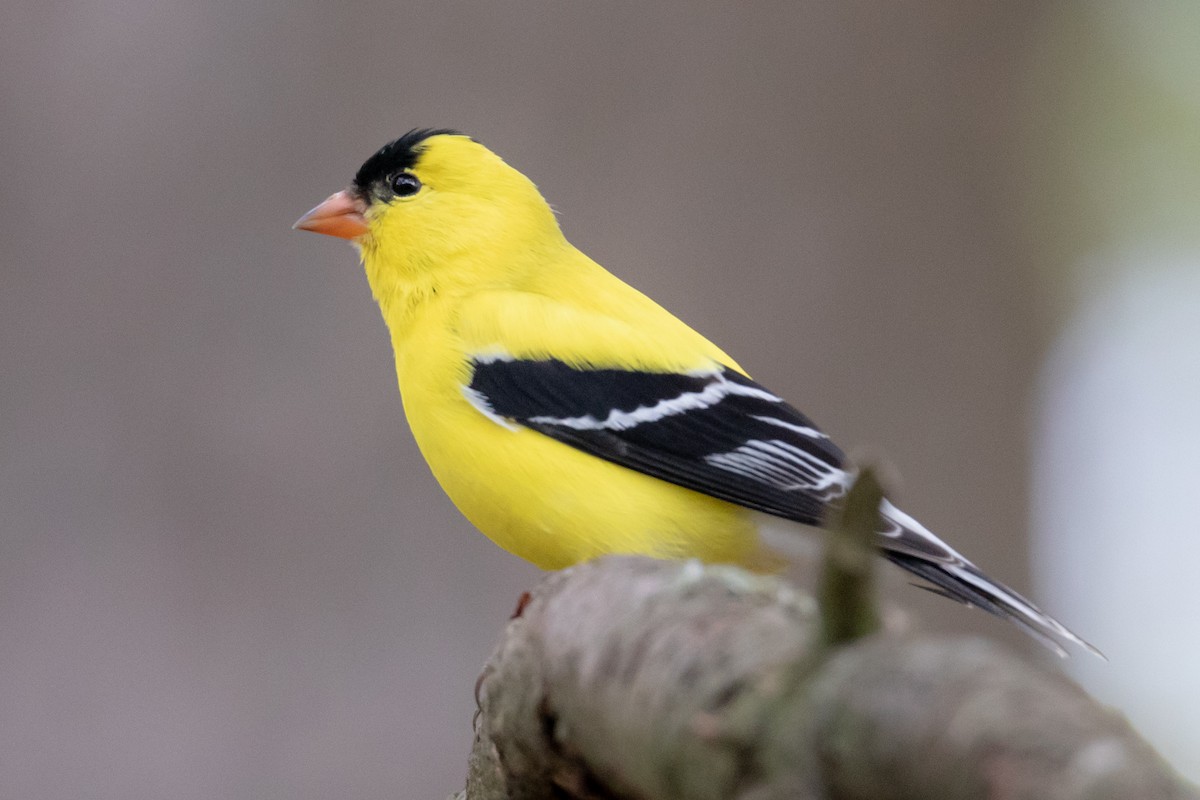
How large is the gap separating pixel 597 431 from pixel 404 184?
1091 mm

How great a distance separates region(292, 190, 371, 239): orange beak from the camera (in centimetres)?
297

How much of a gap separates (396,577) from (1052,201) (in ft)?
8.43

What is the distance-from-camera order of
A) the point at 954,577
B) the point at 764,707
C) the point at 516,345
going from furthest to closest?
the point at 516,345
the point at 954,577
the point at 764,707

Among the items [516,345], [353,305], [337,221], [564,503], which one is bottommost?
[564,503]

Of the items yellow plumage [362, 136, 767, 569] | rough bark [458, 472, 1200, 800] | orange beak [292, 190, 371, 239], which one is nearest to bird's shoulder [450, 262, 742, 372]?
yellow plumage [362, 136, 767, 569]

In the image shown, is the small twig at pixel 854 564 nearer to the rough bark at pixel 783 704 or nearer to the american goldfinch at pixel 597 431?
the rough bark at pixel 783 704

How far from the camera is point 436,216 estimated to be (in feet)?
9.56

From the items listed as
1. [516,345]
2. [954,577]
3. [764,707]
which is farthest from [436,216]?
[764,707]

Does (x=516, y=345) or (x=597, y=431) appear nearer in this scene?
(x=597, y=431)

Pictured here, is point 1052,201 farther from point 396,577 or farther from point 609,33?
point 396,577

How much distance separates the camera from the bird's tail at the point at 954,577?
1.98 m

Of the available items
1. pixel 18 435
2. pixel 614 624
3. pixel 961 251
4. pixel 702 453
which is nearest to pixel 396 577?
pixel 18 435

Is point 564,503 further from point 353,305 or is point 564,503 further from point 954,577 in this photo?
point 353,305

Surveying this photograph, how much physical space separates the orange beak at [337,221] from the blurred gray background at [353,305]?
565 mm
